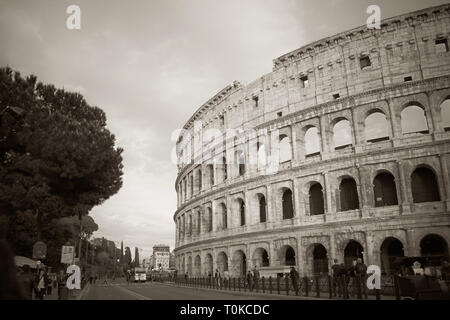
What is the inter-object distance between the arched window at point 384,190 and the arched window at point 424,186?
1.13m

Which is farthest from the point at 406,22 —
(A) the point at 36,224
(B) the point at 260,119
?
(A) the point at 36,224

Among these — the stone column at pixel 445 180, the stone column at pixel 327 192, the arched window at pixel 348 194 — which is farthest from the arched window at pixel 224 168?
the stone column at pixel 445 180

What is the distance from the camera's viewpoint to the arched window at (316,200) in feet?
81.5

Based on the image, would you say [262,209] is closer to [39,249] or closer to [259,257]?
[259,257]

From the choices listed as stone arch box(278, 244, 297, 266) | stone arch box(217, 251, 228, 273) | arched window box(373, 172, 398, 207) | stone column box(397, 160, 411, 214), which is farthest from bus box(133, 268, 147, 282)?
stone column box(397, 160, 411, 214)

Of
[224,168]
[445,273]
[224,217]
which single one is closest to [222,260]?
[224,217]

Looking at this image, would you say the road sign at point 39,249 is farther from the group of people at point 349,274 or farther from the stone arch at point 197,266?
the stone arch at point 197,266

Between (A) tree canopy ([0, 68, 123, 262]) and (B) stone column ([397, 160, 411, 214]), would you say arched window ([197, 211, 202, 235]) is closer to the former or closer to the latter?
(A) tree canopy ([0, 68, 123, 262])
